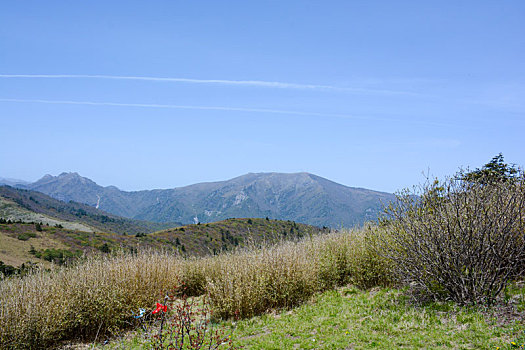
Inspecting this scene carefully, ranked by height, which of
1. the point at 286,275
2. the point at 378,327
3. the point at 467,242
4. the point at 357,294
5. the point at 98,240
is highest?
the point at 467,242

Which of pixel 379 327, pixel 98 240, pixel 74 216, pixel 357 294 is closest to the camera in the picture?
pixel 379 327

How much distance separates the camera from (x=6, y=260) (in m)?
A: 21.5

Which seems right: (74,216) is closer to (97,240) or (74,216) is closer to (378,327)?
(97,240)

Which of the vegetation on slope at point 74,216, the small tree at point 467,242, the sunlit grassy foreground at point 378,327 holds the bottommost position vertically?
the vegetation on slope at point 74,216

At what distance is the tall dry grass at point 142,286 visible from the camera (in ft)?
20.6

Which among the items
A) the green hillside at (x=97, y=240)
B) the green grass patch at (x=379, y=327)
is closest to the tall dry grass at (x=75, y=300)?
the green grass patch at (x=379, y=327)

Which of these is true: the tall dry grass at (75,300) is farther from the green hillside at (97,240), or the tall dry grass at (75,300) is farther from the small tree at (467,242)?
the green hillside at (97,240)

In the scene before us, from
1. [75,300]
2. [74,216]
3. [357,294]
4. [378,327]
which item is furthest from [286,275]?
[74,216]

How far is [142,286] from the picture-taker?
8164 millimetres

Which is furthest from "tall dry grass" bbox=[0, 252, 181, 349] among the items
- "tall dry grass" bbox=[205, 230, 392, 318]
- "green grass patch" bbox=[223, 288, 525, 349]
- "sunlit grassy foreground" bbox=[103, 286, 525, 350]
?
"green grass patch" bbox=[223, 288, 525, 349]

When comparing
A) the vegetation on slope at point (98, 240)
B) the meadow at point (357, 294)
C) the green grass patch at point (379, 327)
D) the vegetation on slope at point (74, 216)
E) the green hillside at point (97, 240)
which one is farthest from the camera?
the vegetation on slope at point (74, 216)

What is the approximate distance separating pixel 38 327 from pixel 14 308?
1.75 ft

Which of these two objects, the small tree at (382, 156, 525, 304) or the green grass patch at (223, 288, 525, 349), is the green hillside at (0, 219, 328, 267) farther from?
the small tree at (382, 156, 525, 304)

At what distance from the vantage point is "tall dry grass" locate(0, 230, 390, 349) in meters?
6.29
